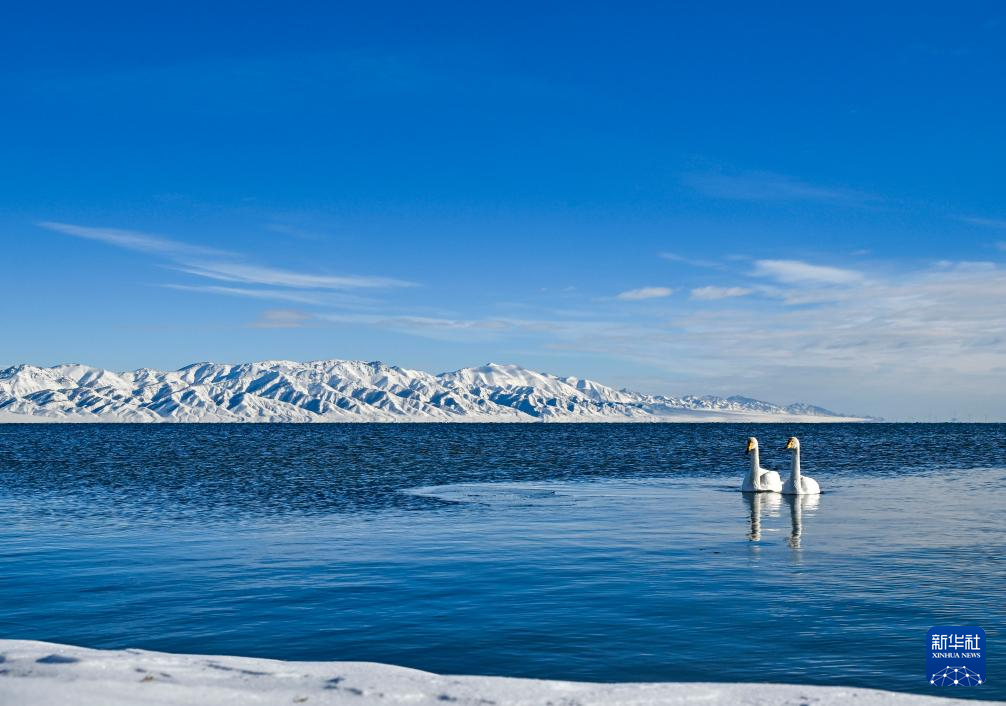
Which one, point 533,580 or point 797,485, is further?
point 797,485

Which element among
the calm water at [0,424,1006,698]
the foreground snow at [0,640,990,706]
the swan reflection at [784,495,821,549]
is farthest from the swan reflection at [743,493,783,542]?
the foreground snow at [0,640,990,706]

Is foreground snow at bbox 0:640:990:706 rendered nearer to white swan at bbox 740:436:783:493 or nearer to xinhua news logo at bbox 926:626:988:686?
xinhua news logo at bbox 926:626:988:686

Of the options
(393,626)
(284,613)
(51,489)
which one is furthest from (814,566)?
(51,489)

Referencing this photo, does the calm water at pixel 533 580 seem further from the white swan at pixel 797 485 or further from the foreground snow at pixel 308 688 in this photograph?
the foreground snow at pixel 308 688

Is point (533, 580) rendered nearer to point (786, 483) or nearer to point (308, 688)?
point (308, 688)

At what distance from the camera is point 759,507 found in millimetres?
38344

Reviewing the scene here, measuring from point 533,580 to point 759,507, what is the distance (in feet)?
63.5

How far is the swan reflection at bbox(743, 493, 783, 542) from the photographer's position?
29.9 meters

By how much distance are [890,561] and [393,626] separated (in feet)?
43.0

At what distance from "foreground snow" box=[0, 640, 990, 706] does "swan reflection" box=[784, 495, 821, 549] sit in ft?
51.9

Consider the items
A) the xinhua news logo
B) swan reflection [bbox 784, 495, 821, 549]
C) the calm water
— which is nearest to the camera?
the xinhua news logo

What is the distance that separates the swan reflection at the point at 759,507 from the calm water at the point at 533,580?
0.63 feet

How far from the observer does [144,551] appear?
87.6ft

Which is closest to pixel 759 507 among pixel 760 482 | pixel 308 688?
pixel 760 482
